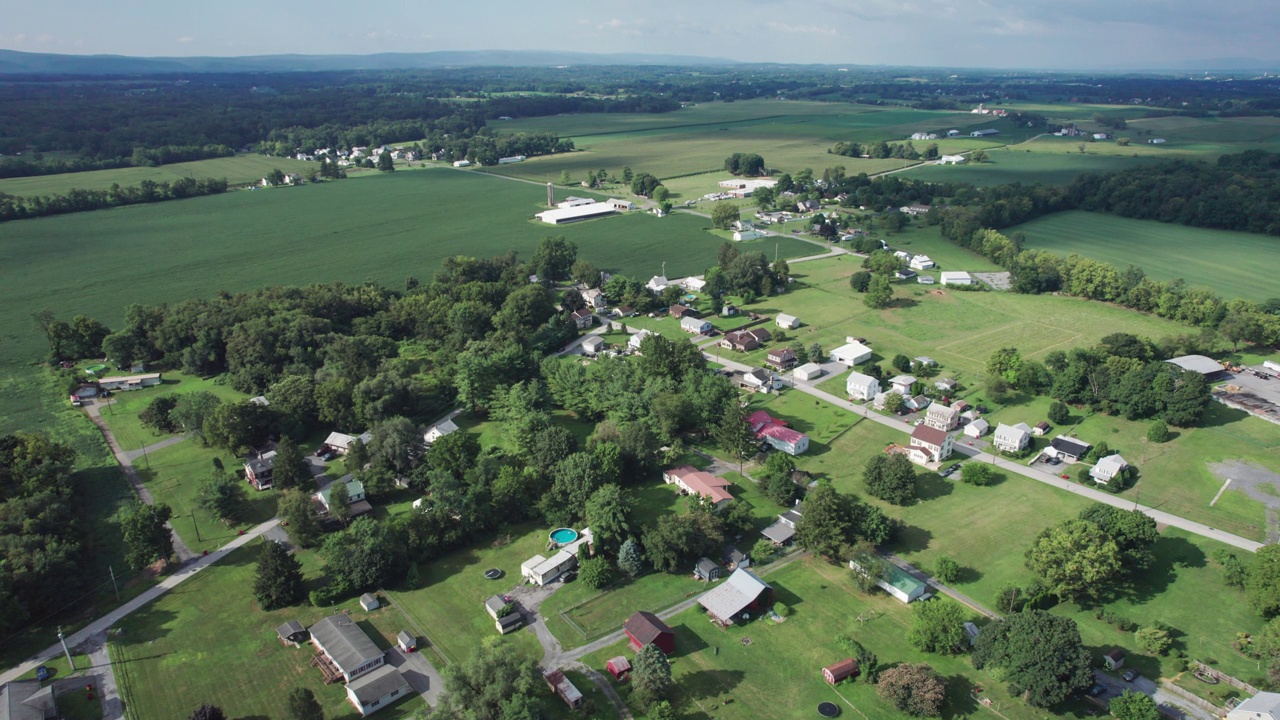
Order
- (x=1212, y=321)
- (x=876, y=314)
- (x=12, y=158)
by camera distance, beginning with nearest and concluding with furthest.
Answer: (x=1212, y=321), (x=876, y=314), (x=12, y=158)

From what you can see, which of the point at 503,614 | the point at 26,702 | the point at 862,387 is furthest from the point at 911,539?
the point at 26,702

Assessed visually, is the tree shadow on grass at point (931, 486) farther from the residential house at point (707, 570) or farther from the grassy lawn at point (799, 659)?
the residential house at point (707, 570)

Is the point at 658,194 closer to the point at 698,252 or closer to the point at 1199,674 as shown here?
the point at 698,252

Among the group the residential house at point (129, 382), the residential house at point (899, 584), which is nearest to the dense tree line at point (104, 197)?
the residential house at point (129, 382)

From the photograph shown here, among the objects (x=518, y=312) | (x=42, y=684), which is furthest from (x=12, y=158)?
(x=42, y=684)

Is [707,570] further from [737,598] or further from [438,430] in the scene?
[438,430]

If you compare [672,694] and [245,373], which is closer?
[672,694]

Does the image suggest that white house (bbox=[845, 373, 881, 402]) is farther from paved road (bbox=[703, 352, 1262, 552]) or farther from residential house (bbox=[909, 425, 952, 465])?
residential house (bbox=[909, 425, 952, 465])
